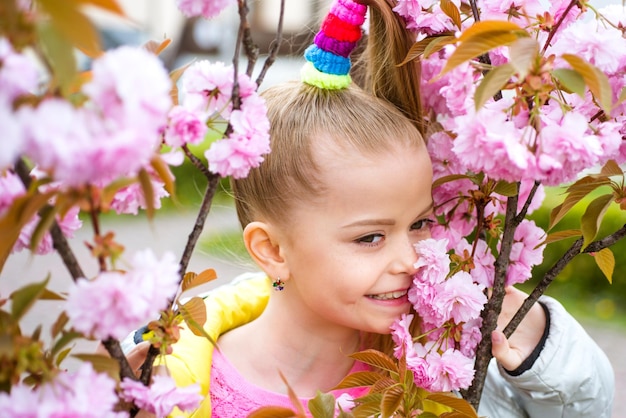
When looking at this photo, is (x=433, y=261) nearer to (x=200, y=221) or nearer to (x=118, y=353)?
(x=200, y=221)

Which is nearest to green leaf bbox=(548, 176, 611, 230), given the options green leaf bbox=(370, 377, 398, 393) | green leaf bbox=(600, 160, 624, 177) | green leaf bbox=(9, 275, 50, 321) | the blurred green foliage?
green leaf bbox=(600, 160, 624, 177)

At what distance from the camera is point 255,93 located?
3.17ft

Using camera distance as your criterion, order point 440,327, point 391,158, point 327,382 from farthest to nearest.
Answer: point 327,382, point 391,158, point 440,327

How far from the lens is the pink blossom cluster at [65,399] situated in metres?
0.70

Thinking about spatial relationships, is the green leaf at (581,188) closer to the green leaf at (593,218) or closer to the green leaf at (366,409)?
the green leaf at (593,218)

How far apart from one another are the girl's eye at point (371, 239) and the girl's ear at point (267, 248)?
0.54 ft

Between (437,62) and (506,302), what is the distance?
1.44ft

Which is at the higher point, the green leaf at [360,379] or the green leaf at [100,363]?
the green leaf at [100,363]

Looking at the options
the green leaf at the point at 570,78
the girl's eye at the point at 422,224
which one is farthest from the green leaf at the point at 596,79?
the girl's eye at the point at 422,224

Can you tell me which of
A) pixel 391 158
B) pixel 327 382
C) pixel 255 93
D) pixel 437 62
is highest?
pixel 255 93

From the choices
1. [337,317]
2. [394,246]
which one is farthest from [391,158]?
[337,317]

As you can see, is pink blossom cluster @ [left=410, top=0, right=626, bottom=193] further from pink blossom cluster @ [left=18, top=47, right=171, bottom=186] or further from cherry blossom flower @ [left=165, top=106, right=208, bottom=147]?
pink blossom cluster @ [left=18, top=47, right=171, bottom=186]

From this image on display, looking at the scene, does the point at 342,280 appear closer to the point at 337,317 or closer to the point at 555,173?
the point at 337,317

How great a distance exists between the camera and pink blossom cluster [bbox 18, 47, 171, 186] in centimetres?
58
